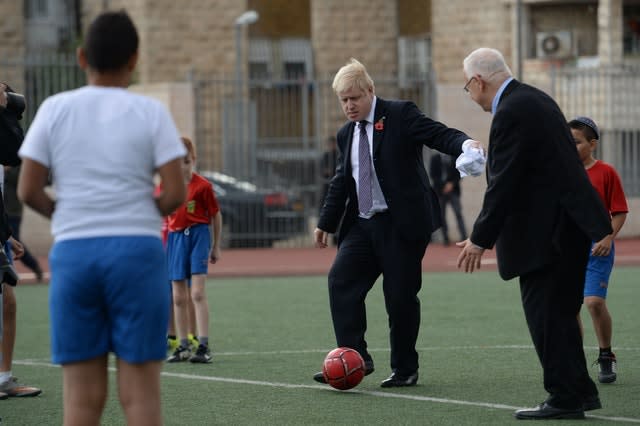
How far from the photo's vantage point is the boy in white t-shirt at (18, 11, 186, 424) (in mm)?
5273

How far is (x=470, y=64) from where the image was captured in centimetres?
754

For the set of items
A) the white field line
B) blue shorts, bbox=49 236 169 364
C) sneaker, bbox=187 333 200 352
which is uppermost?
blue shorts, bbox=49 236 169 364

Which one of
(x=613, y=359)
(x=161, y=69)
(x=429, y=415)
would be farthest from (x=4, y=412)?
(x=161, y=69)

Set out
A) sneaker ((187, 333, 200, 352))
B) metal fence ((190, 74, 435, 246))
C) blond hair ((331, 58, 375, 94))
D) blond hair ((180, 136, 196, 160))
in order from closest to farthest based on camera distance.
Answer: blond hair ((331, 58, 375, 94))
blond hair ((180, 136, 196, 160))
sneaker ((187, 333, 200, 352))
metal fence ((190, 74, 435, 246))

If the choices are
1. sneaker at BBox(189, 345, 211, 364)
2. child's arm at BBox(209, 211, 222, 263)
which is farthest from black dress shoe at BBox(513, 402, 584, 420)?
child's arm at BBox(209, 211, 222, 263)

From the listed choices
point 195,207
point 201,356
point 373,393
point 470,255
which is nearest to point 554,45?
point 195,207

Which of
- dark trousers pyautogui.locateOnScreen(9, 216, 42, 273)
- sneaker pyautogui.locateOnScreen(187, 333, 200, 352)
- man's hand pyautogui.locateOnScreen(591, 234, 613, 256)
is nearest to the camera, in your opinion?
man's hand pyautogui.locateOnScreen(591, 234, 613, 256)

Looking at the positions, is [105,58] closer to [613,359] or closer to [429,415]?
[429,415]

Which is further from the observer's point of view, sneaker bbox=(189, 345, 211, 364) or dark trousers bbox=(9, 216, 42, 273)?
dark trousers bbox=(9, 216, 42, 273)

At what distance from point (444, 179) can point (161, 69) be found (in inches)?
620

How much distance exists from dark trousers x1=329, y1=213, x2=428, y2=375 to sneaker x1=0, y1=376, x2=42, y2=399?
2.04 m

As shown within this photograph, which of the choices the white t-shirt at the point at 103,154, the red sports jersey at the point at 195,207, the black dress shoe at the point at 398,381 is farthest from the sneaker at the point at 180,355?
the white t-shirt at the point at 103,154

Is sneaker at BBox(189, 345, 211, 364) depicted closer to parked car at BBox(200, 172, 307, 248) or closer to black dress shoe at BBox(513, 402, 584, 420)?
black dress shoe at BBox(513, 402, 584, 420)

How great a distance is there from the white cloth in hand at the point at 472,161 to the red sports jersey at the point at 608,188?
1.17 m
